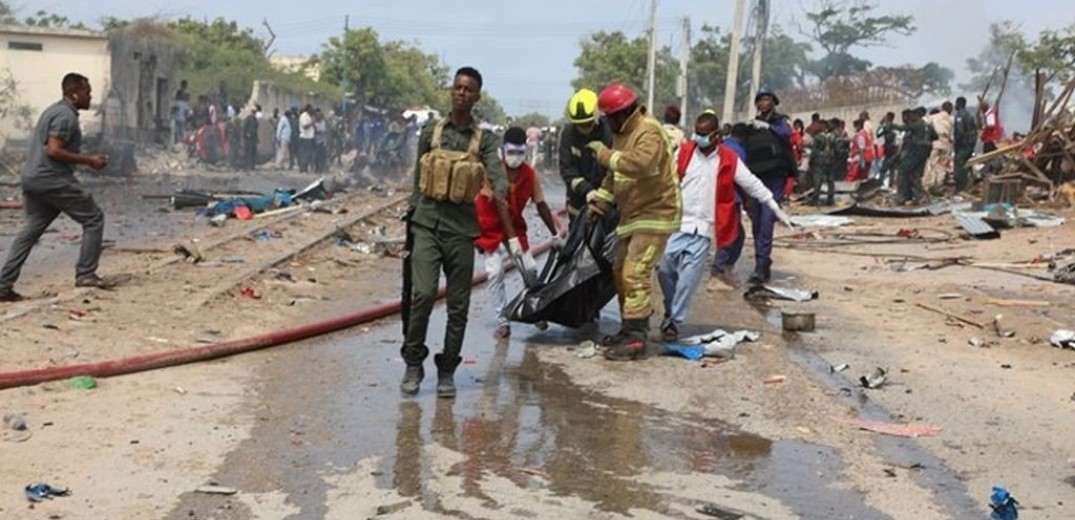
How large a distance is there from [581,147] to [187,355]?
313 centimetres

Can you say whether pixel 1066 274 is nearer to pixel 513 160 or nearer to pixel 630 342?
pixel 630 342

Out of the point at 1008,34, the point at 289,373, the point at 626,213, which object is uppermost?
the point at 1008,34

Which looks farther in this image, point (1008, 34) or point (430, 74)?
point (430, 74)

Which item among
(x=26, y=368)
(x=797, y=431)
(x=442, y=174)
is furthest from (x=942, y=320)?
(x=26, y=368)

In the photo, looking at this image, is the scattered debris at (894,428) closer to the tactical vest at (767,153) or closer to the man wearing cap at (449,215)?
the man wearing cap at (449,215)

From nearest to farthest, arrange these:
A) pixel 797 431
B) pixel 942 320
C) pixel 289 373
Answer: pixel 797 431, pixel 289 373, pixel 942 320

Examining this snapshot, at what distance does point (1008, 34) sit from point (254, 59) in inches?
1192

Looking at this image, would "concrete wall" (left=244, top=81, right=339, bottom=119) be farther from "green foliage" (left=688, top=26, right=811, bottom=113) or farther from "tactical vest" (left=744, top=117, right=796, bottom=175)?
"tactical vest" (left=744, top=117, right=796, bottom=175)

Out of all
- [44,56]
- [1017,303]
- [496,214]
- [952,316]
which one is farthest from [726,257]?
[44,56]

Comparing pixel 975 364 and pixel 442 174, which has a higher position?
pixel 442 174

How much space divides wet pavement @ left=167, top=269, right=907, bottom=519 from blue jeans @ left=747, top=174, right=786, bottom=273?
4075 mm

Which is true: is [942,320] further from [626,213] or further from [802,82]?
[802,82]

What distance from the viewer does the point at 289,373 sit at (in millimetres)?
7363

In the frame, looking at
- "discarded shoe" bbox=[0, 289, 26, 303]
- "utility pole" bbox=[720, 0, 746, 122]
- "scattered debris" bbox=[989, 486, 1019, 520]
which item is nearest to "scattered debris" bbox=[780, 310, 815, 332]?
"scattered debris" bbox=[989, 486, 1019, 520]
